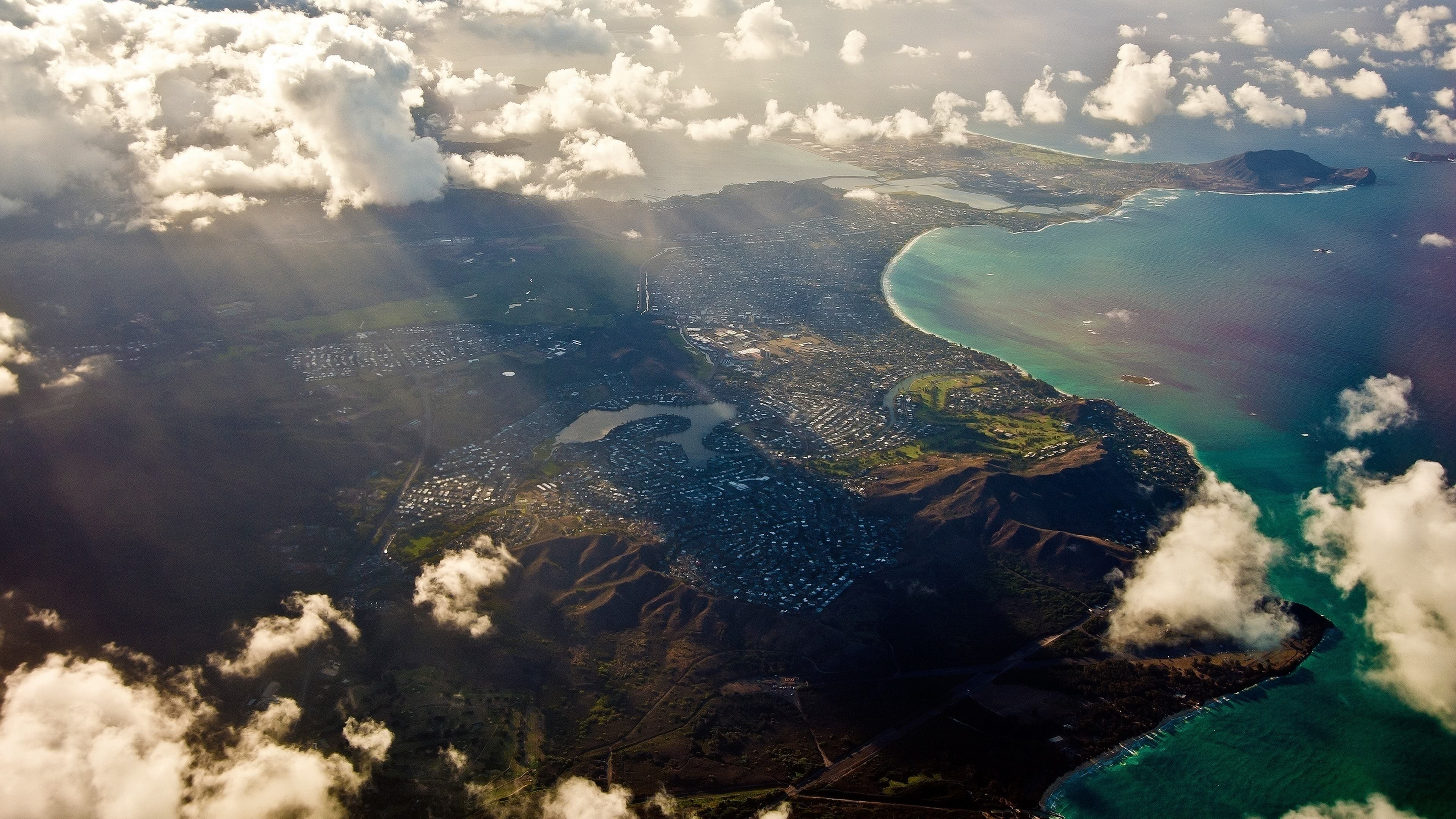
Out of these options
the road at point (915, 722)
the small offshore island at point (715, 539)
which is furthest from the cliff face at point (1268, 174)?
the road at point (915, 722)

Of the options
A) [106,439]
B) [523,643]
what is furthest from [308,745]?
[106,439]

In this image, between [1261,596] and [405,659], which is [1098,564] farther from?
[405,659]

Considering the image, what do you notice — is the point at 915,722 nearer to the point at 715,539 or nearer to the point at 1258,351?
the point at 715,539

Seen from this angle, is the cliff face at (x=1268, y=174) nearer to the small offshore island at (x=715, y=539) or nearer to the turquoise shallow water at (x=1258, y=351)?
the turquoise shallow water at (x=1258, y=351)

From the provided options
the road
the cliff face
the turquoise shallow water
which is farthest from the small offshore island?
the cliff face

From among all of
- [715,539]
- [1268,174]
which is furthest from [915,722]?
[1268,174]
